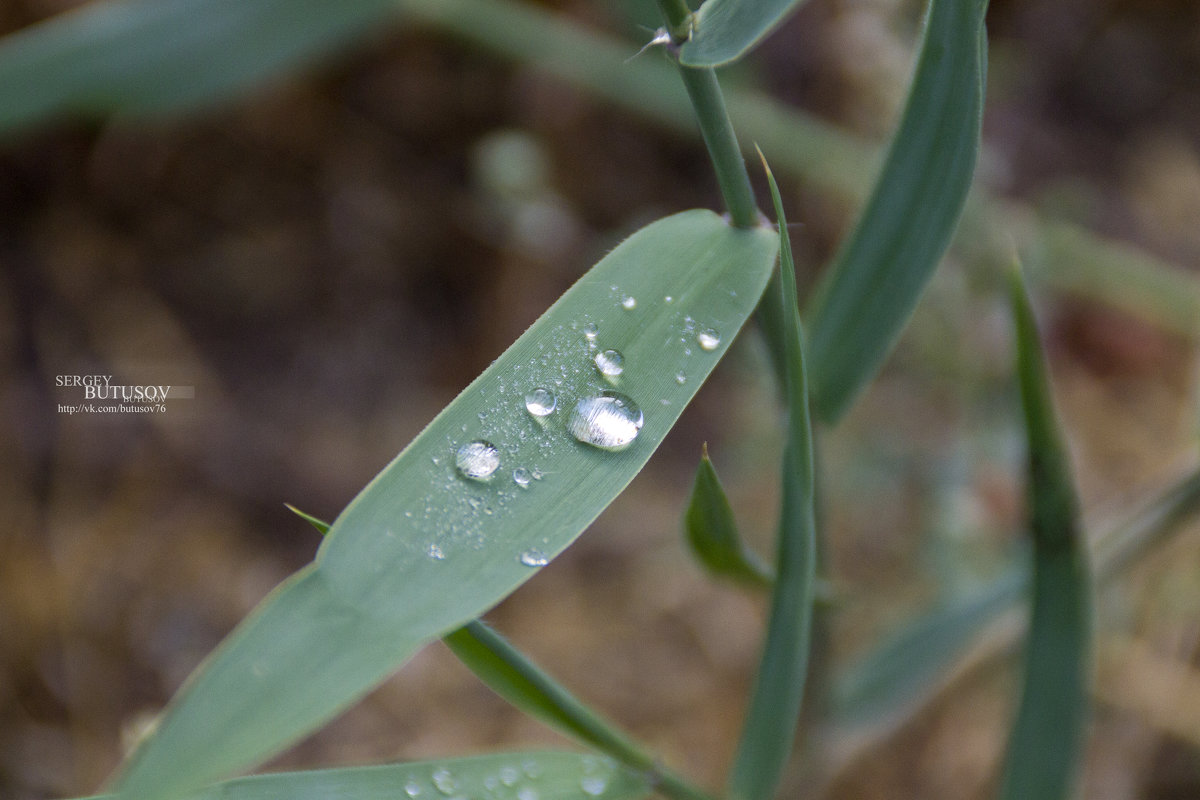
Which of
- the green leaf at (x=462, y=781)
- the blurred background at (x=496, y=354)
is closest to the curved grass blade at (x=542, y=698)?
the green leaf at (x=462, y=781)

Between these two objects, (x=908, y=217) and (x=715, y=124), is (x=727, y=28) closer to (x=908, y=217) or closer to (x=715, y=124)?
(x=715, y=124)

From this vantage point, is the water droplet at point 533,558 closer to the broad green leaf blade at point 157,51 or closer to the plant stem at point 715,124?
the plant stem at point 715,124

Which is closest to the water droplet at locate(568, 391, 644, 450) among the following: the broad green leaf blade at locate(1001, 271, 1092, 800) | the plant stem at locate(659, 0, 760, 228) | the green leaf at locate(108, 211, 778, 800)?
the green leaf at locate(108, 211, 778, 800)

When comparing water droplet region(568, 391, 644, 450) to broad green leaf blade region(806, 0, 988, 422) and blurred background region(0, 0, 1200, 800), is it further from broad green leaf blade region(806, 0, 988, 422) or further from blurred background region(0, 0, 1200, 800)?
blurred background region(0, 0, 1200, 800)

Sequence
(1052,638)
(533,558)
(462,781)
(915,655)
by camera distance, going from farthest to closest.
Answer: (915,655), (1052,638), (462,781), (533,558)

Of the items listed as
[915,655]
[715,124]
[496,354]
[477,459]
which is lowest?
[496,354]

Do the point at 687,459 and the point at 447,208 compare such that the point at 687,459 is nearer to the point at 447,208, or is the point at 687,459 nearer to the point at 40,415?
the point at 447,208

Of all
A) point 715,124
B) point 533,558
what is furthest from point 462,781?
point 715,124
